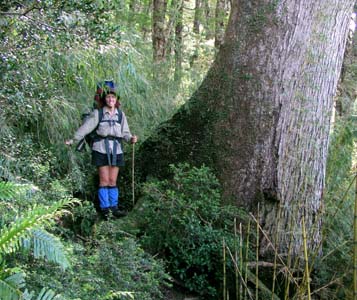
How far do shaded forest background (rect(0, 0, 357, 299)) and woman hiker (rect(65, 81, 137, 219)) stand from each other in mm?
253

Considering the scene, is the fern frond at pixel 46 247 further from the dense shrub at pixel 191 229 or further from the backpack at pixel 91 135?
the backpack at pixel 91 135

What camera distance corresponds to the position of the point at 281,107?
17.1 feet

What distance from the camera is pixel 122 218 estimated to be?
17.5 ft

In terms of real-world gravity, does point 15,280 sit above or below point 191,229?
above

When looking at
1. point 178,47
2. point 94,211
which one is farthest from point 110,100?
point 178,47

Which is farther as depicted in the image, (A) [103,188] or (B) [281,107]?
(A) [103,188]

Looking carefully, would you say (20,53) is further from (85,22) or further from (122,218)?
(122,218)

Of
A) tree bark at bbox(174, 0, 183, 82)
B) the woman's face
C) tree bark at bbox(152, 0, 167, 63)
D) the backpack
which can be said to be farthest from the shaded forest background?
tree bark at bbox(152, 0, 167, 63)

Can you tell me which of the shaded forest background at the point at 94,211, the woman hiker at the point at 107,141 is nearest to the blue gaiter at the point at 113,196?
the woman hiker at the point at 107,141

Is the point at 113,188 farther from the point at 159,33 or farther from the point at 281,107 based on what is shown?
the point at 159,33

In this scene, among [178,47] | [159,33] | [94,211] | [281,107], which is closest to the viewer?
[94,211]

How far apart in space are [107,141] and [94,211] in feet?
3.25

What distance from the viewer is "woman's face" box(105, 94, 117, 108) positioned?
5.53 m

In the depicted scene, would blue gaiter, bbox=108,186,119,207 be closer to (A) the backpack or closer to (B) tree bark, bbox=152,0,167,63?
(A) the backpack
